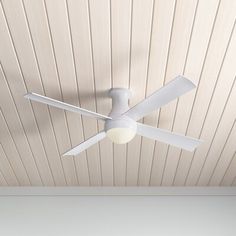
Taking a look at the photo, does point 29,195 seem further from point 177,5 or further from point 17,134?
point 177,5

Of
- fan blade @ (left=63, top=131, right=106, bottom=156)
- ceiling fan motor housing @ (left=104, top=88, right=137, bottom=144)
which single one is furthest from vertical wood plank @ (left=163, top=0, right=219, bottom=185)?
fan blade @ (left=63, top=131, right=106, bottom=156)

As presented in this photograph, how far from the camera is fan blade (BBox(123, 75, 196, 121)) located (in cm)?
133

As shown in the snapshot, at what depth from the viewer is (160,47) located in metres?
1.43

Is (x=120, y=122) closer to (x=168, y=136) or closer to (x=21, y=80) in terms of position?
(x=168, y=136)

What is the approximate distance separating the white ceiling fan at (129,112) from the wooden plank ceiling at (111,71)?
0.30 feet

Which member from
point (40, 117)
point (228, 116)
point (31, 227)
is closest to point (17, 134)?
point (40, 117)

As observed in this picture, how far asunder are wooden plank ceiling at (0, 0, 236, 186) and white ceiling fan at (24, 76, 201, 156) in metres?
0.09

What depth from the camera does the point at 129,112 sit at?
5.08 ft

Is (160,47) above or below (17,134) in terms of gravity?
below

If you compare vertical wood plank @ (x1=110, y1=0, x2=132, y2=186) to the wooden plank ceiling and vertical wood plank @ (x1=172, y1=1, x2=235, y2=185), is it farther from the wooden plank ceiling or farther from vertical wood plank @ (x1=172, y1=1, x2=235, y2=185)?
vertical wood plank @ (x1=172, y1=1, x2=235, y2=185)

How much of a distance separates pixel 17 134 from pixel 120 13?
104 cm

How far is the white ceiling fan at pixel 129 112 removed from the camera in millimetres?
1389

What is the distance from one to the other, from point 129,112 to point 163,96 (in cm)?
18

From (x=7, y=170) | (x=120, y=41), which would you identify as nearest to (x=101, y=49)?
(x=120, y=41)
